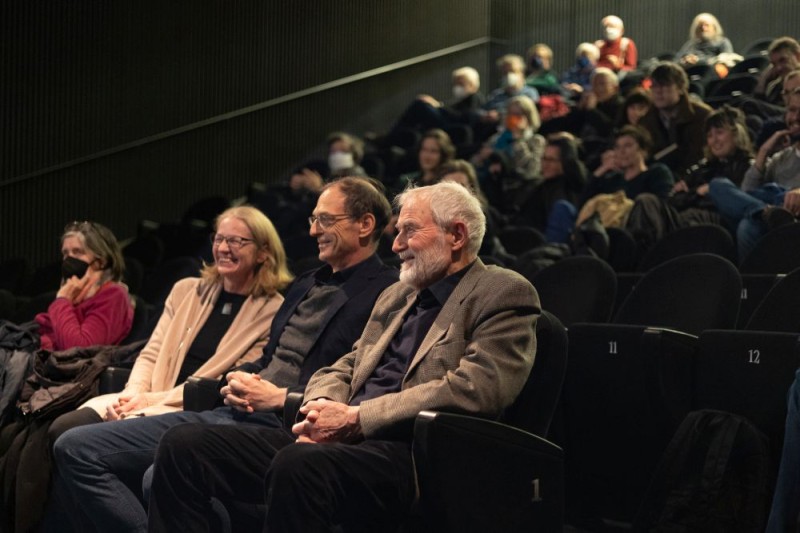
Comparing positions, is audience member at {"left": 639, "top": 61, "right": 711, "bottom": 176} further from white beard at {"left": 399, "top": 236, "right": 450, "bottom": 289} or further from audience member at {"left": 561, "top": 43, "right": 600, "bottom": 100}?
white beard at {"left": 399, "top": 236, "right": 450, "bottom": 289}

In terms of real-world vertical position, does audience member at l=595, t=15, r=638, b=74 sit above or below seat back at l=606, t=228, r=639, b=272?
above

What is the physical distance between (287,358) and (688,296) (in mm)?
939

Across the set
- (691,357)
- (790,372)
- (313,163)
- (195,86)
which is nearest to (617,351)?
(691,357)

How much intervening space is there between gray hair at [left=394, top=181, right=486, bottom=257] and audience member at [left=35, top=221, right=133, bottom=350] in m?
1.39

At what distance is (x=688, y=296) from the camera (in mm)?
2650

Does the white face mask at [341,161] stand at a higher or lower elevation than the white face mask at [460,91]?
lower

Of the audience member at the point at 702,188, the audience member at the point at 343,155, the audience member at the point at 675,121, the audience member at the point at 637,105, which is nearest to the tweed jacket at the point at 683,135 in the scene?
the audience member at the point at 675,121

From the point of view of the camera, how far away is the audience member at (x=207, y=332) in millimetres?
2758

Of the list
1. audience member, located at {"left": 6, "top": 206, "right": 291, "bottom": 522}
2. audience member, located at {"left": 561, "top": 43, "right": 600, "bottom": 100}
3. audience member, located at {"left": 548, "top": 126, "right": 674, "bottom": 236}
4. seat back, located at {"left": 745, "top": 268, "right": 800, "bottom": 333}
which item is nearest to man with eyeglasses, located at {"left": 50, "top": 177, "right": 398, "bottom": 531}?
audience member, located at {"left": 6, "top": 206, "right": 291, "bottom": 522}

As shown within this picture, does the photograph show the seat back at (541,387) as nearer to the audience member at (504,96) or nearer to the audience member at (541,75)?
the audience member at (504,96)

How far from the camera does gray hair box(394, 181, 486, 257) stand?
7.20 ft

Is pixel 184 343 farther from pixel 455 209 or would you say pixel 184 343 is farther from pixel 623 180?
pixel 623 180

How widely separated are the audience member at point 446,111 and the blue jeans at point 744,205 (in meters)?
3.79

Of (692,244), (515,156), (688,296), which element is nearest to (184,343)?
(688,296)
